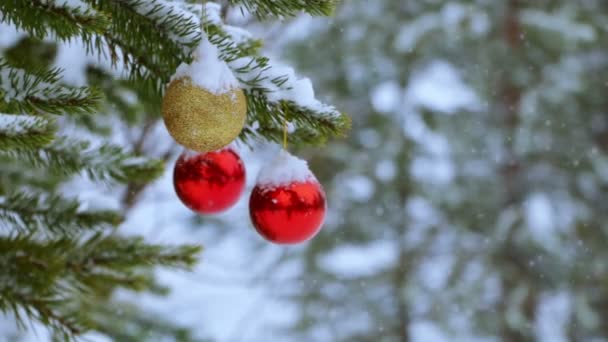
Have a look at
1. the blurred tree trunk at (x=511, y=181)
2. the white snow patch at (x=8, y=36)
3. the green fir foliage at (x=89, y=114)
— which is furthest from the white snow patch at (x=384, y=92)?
the green fir foliage at (x=89, y=114)

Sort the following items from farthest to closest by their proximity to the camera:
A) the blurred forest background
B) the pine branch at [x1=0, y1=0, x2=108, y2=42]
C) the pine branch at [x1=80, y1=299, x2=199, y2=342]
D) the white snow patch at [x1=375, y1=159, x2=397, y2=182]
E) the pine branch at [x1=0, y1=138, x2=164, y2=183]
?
the white snow patch at [x1=375, y1=159, x2=397, y2=182], the blurred forest background, the pine branch at [x1=80, y1=299, x2=199, y2=342], the pine branch at [x1=0, y1=138, x2=164, y2=183], the pine branch at [x1=0, y1=0, x2=108, y2=42]

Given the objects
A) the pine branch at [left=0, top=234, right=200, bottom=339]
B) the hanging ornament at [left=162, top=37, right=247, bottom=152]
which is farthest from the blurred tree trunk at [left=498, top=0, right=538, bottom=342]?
the hanging ornament at [left=162, top=37, right=247, bottom=152]

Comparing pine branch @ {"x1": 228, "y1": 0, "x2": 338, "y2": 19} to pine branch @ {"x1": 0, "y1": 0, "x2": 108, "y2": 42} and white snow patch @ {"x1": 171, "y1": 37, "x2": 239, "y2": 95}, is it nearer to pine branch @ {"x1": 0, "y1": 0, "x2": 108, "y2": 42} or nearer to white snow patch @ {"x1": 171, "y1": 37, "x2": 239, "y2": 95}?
white snow patch @ {"x1": 171, "y1": 37, "x2": 239, "y2": 95}

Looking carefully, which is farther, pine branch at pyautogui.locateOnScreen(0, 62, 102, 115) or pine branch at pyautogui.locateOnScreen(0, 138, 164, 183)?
pine branch at pyautogui.locateOnScreen(0, 138, 164, 183)

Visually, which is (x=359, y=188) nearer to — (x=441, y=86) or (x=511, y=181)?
(x=441, y=86)

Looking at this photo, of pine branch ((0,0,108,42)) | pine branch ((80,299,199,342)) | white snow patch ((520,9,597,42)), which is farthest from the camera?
white snow patch ((520,9,597,42))

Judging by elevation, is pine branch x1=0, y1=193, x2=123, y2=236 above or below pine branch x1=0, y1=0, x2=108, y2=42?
below

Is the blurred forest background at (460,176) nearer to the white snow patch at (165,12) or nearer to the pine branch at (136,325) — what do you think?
the pine branch at (136,325)
